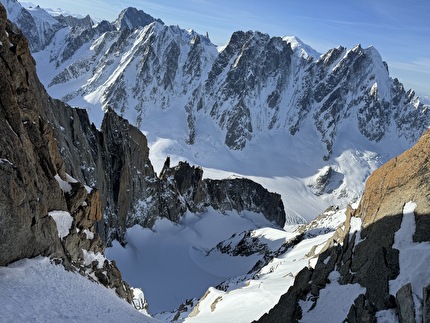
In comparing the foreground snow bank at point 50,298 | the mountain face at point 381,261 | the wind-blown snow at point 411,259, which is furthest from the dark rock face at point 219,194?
the wind-blown snow at point 411,259

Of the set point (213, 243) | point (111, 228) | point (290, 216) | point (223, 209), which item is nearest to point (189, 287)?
point (111, 228)

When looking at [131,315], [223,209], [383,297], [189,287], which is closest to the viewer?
[383,297]

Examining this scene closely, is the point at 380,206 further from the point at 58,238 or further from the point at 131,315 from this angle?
the point at 58,238

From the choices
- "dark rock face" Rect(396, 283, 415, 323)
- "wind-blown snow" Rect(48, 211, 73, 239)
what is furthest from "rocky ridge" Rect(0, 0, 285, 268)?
"dark rock face" Rect(396, 283, 415, 323)

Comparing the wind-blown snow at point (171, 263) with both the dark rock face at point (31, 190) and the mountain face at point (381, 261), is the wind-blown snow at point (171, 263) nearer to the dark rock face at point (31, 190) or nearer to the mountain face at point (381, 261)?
the dark rock face at point (31, 190)

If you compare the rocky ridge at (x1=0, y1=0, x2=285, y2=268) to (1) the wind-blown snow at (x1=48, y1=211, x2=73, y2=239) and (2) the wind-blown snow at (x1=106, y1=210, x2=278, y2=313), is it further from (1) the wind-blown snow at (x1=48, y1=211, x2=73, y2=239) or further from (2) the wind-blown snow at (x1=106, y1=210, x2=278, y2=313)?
(2) the wind-blown snow at (x1=106, y1=210, x2=278, y2=313)

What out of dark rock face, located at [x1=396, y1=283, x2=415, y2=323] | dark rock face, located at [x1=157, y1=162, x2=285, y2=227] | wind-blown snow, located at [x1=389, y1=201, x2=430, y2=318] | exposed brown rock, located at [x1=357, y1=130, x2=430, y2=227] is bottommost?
dark rock face, located at [x1=396, y1=283, x2=415, y2=323]

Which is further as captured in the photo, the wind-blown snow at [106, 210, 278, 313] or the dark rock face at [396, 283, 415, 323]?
the wind-blown snow at [106, 210, 278, 313]
